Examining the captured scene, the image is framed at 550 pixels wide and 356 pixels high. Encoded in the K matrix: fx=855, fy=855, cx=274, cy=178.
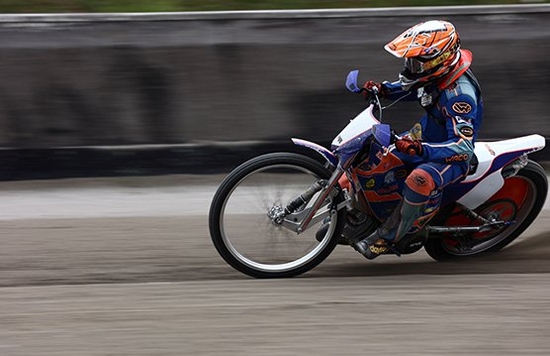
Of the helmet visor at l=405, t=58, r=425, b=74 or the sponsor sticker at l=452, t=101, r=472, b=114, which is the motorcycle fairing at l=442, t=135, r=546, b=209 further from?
the helmet visor at l=405, t=58, r=425, b=74

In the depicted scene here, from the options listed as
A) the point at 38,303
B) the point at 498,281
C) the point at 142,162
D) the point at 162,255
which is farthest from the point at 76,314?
the point at 142,162

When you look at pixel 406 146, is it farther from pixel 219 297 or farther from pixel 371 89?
pixel 219 297

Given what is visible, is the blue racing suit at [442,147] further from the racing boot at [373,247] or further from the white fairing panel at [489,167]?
the white fairing panel at [489,167]

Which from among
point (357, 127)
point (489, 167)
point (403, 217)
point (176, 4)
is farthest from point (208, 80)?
point (489, 167)

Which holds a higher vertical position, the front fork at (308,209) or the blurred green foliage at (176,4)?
the blurred green foliage at (176,4)

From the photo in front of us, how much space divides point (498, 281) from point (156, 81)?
3746 millimetres

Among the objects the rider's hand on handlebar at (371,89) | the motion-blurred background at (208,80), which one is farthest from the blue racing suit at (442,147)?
the motion-blurred background at (208,80)

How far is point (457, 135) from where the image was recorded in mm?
5301

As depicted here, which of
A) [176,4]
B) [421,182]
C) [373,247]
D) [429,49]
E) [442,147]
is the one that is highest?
[429,49]

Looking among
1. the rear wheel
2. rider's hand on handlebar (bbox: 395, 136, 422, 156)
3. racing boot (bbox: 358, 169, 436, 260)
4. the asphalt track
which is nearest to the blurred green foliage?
the asphalt track

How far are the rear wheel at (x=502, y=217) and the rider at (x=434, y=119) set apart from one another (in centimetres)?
53

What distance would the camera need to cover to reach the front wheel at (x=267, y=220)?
5438mm

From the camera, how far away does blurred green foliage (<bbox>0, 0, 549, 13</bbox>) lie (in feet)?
28.9

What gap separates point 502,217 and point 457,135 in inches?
42.5
